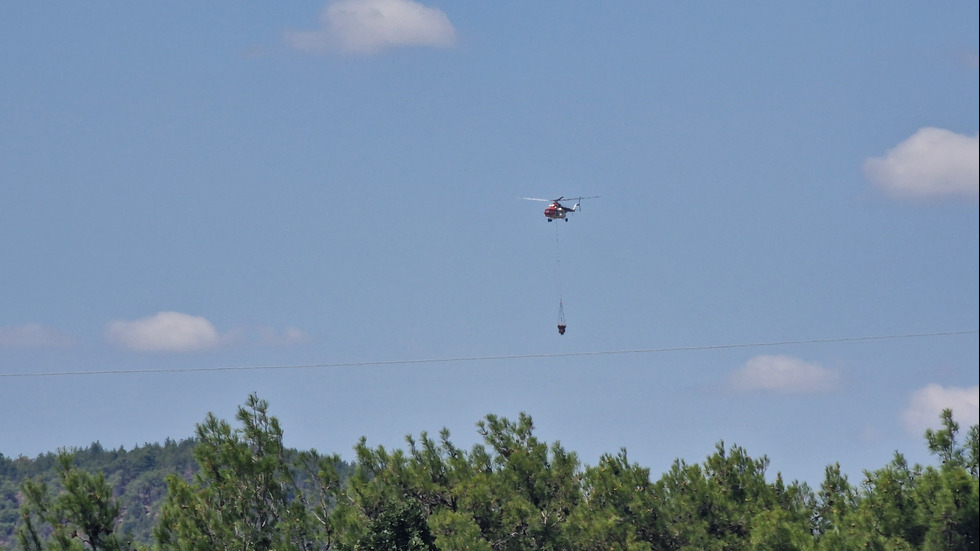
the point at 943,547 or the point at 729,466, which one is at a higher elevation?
the point at 729,466

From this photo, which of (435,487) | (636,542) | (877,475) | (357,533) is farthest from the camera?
(435,487)

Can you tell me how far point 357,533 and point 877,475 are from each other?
517 inches

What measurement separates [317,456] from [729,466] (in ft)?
39.3

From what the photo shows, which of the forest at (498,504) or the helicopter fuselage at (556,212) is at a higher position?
the helicopter fuselage at (556,212)

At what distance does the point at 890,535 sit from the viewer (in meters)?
33.2

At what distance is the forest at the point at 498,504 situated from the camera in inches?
1316

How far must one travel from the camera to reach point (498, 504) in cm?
4181

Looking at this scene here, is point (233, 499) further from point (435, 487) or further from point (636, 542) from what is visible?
point (636, 542)

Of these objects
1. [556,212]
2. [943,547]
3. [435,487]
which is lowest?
[943,547]

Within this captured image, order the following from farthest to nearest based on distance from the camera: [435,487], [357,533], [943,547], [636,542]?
1. [435,487]
2. [636,542]
3. [357,533]
4. [943,547]

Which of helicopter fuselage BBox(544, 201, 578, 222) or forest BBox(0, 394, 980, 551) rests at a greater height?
helicopter fuselage BBox(544, 201, 578, 222)

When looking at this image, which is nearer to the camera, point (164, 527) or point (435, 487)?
point (164, 527)

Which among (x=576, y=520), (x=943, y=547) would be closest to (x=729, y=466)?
(x=576, y=520)

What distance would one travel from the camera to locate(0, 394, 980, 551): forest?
33438mm
